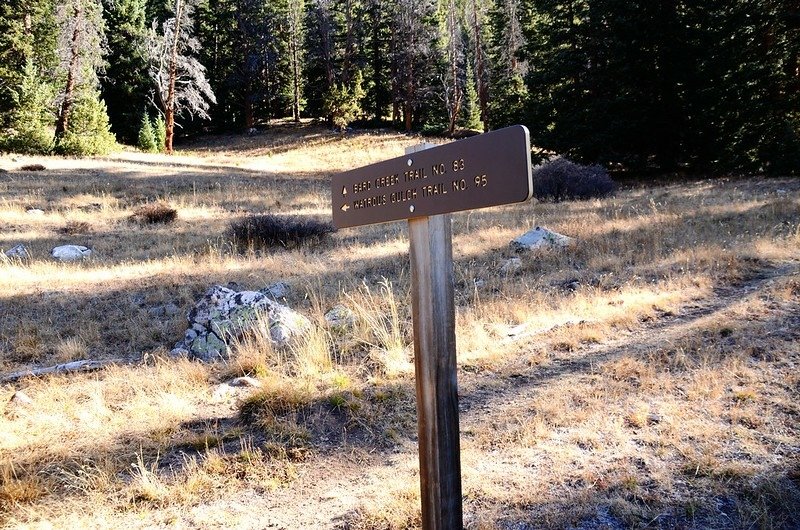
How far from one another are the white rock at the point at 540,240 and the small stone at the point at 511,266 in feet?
2.45

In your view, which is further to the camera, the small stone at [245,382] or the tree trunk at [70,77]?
the tree trunk at [70,77]

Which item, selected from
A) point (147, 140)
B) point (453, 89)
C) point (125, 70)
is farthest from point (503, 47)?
point (125, 70)

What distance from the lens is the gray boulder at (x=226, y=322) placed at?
5484mm

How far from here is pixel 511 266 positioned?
26.1 feet

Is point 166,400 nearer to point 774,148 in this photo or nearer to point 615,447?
point 615,447

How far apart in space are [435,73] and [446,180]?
44106 mm

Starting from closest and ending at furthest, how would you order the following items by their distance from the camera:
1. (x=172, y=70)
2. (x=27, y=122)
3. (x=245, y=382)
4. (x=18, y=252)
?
(x=245, y=382), (x=18, y=252), (x=27, y=122), (x=172, y=70)

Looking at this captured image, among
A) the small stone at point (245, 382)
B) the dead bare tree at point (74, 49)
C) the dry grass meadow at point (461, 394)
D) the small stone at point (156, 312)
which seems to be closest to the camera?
the dry grass meadow at point (461, 394)

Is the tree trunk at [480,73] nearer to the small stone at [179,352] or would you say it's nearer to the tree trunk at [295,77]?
the tree trunk at [295,77]

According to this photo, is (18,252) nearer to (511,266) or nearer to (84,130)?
(511,266)

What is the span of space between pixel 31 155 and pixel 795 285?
31.3 m

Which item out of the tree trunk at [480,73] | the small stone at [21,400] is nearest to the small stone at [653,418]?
the small stone at [21,400]

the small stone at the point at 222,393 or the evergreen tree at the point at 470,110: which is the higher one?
the evergreen tree at the point at 470,110

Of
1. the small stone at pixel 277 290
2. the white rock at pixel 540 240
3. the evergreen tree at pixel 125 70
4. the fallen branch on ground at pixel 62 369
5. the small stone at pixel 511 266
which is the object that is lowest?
the fallen branch on ground at pixel 62 369
